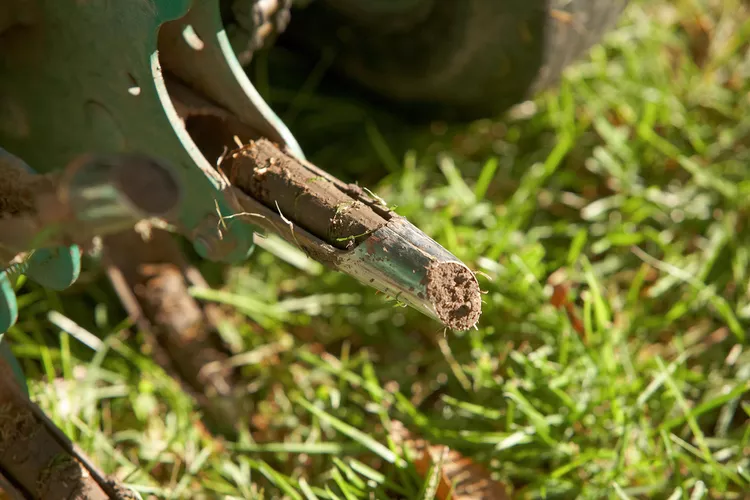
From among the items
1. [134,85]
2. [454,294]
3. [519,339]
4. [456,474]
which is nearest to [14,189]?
[134,85]

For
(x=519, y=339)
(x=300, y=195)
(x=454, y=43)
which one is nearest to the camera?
(x=300, y=195)

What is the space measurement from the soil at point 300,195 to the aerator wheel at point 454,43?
604 millimetres

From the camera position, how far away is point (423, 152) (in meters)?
1.93

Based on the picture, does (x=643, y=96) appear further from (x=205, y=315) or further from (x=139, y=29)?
(x=139, y=29)

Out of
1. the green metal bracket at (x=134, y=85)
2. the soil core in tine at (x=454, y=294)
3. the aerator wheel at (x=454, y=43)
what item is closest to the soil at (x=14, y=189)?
the green metal bracket at (x=134, y=85)

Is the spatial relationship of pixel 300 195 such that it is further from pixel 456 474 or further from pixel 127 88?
pixel 456 474

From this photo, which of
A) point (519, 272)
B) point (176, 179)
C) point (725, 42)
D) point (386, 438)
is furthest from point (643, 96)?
point (176, 179)

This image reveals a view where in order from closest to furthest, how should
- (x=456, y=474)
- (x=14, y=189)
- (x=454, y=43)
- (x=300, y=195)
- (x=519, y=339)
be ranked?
1. (x=14, y=189)
2. (x=300, y=195)
3. (x=456, y=474)
4. (x=519, y=339)
5. (x=454, y=43)

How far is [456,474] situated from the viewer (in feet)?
4.27

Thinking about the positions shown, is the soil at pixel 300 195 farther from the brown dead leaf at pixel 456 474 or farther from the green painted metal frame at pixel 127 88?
the brown dead leaf at pixel 456 474

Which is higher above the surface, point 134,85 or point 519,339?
point 519,339

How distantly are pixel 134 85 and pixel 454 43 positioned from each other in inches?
28.8

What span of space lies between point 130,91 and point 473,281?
531mm

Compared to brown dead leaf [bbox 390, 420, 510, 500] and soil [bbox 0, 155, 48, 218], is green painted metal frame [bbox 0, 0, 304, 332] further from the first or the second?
brown dead leaf [bbox 390, 420, 510, 500]
